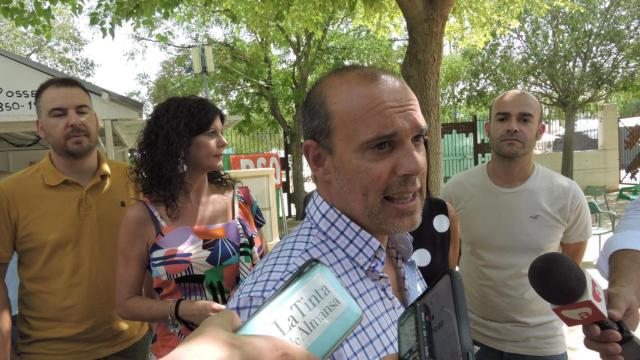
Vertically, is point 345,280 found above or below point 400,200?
below

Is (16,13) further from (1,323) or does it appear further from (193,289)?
(193,289)

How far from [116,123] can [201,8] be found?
161 inches

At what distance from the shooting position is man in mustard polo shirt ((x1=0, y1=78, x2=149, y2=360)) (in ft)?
8.00

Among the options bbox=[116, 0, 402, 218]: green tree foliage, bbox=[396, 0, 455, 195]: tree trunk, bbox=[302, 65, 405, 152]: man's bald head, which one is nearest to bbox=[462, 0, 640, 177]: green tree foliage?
bbox=[116, 0, 402, 218]: green tree foliage

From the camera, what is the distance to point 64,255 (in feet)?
8.08

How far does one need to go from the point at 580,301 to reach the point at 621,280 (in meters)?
0.42

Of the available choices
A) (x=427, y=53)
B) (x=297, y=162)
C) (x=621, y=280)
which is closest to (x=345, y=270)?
(x=621, y=280)

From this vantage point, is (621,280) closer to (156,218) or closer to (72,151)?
(156,218)

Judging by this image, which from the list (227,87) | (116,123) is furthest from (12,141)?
(227,87)

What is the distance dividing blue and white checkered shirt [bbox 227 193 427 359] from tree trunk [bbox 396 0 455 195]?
3383 millimetres

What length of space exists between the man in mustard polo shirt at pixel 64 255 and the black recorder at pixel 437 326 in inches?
81.9

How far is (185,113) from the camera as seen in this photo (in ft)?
8.23

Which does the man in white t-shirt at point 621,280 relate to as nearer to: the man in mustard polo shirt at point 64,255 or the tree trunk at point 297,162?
the man in mustard polo shirt at point 64,255

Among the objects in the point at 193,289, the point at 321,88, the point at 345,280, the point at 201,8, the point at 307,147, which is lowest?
the point at 193,289
